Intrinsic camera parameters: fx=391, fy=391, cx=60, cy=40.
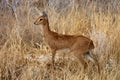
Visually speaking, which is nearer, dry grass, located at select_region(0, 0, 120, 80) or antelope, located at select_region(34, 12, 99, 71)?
dry grass, located at select_region(0, 0, 120, 80)

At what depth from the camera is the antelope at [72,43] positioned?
563cm

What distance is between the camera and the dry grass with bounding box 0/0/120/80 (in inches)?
213

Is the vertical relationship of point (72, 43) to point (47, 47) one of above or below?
above

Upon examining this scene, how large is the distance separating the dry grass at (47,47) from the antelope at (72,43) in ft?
0.53

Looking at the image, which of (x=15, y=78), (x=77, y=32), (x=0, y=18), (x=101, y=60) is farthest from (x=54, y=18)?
(x=15, y=78)

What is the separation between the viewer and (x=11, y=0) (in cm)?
888

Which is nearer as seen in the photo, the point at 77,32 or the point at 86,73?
the point at 86,73

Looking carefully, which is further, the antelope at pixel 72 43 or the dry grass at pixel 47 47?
the antelope at pixel 72 43

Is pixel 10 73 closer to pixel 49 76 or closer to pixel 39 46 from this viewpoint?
pixel 49 76

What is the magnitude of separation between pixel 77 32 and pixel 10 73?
5.78ft

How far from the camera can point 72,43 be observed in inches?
225

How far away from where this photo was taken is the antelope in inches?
222

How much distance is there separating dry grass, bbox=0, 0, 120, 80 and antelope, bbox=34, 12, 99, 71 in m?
0.16

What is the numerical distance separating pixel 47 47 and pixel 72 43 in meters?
0.83
